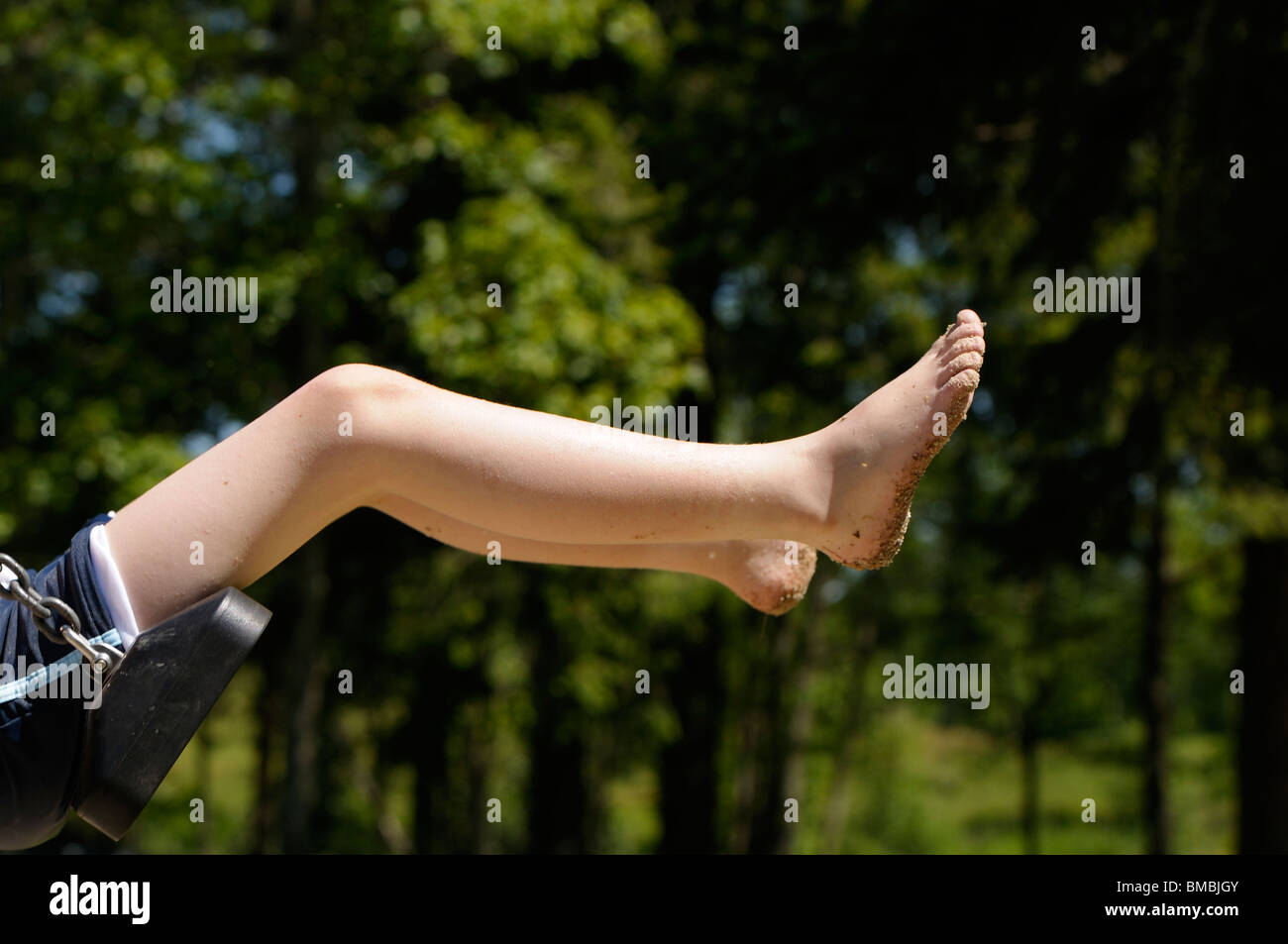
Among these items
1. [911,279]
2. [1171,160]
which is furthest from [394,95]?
[911,279]

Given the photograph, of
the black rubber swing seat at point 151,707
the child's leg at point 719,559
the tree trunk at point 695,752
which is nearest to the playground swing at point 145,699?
the black rubber swing seat at point 151,707

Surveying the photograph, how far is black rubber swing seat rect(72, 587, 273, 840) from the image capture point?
1.90m

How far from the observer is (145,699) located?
1904 mm

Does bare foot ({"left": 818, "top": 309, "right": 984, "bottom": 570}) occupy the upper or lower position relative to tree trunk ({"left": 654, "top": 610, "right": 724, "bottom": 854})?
upper

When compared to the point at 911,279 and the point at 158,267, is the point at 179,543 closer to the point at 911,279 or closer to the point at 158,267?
the point at 158,267

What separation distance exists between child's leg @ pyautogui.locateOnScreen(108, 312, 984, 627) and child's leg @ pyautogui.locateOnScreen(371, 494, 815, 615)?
396 mm

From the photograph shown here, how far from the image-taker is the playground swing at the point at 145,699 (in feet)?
6.23

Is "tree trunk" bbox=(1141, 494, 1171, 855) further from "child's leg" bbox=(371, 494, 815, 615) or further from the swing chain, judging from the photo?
the swing chain

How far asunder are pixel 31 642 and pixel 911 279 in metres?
11.5

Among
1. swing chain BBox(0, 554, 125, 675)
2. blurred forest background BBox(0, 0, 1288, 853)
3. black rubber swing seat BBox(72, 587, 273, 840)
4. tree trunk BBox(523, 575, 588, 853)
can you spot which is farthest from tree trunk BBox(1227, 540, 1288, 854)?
swing chain BBox(0, 554, 125, 675)

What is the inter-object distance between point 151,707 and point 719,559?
1.20m

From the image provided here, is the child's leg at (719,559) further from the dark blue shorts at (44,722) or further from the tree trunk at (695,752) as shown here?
the tree trunk at (695,752)

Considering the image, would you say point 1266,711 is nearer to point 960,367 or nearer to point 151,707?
point 960,367

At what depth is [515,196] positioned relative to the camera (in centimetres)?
797
